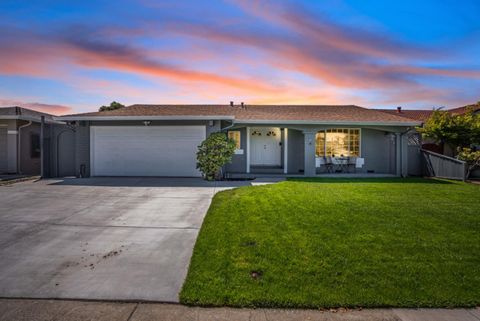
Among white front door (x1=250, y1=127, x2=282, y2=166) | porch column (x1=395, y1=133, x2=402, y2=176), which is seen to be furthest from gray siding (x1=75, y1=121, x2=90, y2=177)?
porch column (x1=395, y1=133, x2=402, y2=176)

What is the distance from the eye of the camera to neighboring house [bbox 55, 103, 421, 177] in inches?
517

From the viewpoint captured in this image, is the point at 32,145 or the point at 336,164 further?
the point at 32,145

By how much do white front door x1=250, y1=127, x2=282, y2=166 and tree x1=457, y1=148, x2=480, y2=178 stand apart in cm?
858

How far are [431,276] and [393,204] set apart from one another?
4351 millimetres

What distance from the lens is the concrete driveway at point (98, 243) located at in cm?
324

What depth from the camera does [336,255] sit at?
4.01 m

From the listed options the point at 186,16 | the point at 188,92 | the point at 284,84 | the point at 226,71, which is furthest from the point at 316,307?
the point at 188,92

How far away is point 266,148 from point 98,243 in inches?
480

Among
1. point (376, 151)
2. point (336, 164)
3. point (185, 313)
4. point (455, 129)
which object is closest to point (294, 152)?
point (336, 164)

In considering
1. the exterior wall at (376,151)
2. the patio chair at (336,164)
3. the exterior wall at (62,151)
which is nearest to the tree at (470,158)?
the exterior wall at (376,151)

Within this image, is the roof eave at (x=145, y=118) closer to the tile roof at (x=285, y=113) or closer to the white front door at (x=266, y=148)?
the tile roof at (x=285, y=113)

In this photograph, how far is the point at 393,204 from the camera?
7441 mm

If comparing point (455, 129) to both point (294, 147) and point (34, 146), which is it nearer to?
Answer: point (294, 147)

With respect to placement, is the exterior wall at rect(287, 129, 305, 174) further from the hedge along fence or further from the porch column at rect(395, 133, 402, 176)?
the hedge along fence
